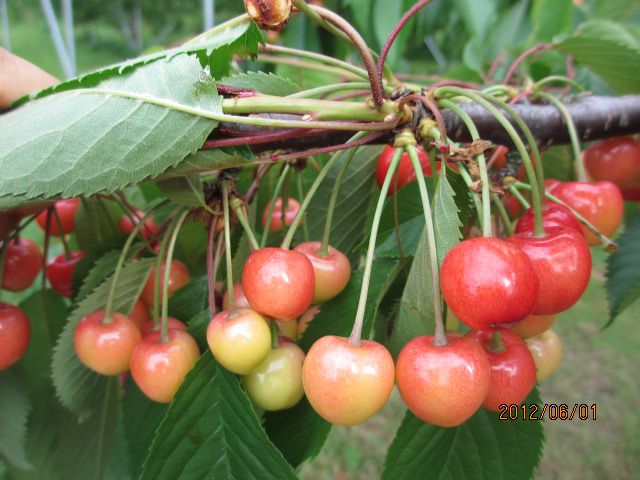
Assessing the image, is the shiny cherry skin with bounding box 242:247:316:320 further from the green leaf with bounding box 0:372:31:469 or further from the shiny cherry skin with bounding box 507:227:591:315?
the green leaf with bounding box 0:372:31:469

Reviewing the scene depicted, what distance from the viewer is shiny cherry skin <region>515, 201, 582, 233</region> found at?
2.34ft

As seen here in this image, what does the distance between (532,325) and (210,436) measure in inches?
17.2

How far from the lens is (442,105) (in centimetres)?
78

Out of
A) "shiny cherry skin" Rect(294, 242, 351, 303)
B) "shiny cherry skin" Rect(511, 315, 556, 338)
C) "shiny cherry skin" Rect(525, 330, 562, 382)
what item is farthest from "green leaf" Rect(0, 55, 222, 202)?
"shiny cherry skin" Rect(525, 330, 562, 382)

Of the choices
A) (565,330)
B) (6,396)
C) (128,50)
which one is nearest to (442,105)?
A: (6,396)

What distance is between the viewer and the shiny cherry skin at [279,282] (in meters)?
0.66

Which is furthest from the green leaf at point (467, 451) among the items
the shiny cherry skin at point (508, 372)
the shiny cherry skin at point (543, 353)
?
the shiny cherry skin at point (508, 372)

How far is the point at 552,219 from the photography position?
2.37 ft

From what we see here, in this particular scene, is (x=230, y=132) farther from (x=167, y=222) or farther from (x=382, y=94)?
(x=167, y=222)

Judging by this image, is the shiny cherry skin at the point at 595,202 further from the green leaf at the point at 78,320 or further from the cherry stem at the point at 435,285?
the green leaf at the point at 78,320

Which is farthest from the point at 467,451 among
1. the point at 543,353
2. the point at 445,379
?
the point at 445,379

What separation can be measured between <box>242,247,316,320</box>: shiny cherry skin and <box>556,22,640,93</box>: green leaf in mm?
799

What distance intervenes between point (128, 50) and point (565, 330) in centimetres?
1317

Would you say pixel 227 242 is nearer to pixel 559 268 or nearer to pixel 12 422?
pixel 559 268
